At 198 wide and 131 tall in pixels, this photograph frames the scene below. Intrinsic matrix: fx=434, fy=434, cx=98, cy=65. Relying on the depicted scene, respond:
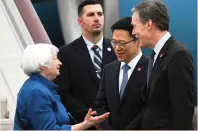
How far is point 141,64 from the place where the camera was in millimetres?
2221

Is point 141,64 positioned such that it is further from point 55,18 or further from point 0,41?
point 55,18

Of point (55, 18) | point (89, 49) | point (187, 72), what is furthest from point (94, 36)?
point (55, 18)

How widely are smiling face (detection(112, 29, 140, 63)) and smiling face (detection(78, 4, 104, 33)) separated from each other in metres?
0.47

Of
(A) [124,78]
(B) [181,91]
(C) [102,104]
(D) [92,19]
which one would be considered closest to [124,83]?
(A) [124,78]

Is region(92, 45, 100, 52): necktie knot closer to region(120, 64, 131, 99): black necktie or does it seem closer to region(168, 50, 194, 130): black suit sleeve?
region(120, 64, 131, 99): black necktie

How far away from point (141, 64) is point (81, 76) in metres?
0.50

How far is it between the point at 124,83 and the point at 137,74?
0.26 feet

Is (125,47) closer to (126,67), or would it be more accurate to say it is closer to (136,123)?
(126,67)

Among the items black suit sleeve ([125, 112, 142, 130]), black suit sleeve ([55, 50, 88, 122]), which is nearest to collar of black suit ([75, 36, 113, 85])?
black suit sleeve ([55, 50, 88, 122])

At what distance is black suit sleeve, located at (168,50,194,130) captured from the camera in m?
1.77

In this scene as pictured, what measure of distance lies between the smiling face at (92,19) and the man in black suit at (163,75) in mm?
710

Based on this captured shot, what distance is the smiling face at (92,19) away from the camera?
268 centimetres

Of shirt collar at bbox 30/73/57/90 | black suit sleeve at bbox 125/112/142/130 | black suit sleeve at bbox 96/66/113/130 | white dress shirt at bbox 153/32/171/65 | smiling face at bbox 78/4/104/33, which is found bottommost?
black suit sleeve at bbox 125/112/142/130

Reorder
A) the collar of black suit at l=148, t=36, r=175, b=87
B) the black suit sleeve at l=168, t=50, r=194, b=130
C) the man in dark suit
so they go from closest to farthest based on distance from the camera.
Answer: the black suit sleeve at l=168, t=50, r=194, b=130 < the collar of black suit at l=148, t=36, r=175, b=87 < the man in dark suit
